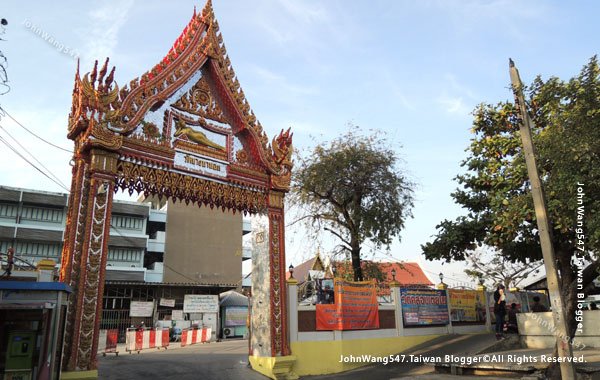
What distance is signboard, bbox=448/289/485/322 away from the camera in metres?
17.7

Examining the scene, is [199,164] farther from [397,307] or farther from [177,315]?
[177,315]

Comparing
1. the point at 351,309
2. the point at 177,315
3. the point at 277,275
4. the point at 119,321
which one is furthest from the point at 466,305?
the point at 119,321

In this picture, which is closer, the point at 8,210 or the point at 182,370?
the point at 182,370

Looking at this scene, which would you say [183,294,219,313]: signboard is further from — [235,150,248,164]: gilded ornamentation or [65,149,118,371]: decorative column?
[65,149,118,371]: decorative column

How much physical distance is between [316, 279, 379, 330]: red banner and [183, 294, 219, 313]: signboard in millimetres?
19056

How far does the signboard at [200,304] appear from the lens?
101 ft

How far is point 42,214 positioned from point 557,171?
1445 inches

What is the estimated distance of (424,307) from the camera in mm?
16547

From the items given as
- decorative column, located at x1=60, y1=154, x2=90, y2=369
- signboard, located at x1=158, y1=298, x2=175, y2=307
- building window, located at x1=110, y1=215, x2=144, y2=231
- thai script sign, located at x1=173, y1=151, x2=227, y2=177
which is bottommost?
signboard, located at x1=158, y1=298, x2=175, y2=307

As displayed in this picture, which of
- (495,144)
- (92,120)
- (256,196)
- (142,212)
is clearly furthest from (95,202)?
(142,212)

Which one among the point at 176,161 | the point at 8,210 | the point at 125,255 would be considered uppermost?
the point at 8,210

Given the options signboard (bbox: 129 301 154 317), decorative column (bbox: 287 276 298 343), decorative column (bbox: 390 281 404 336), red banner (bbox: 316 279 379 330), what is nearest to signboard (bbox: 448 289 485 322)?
decorative column (bbox: 390 281 404 336)

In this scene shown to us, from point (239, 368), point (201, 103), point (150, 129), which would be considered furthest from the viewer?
point (239, 368)

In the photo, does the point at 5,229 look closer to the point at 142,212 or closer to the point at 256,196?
the point at 142,212
